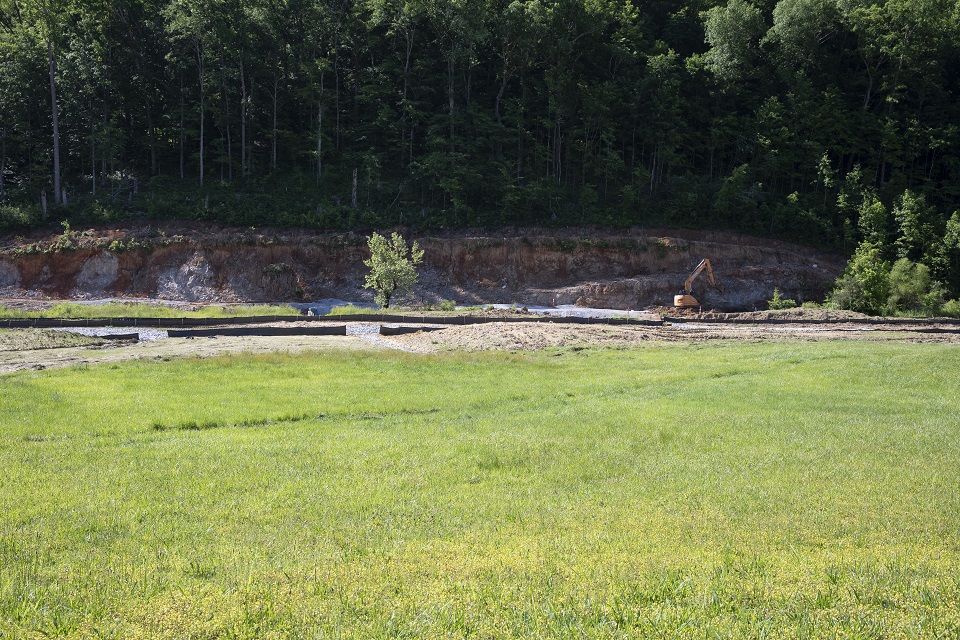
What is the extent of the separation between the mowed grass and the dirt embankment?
37340mm

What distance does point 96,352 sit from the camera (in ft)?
94.4

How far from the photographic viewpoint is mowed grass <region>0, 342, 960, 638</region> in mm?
5680

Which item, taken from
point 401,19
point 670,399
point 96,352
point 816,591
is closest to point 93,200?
point 401,19

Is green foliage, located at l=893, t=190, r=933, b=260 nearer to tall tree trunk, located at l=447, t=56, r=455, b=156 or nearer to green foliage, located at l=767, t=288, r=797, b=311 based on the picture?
green foliage, located at l=767, t=288, r=797, b=311

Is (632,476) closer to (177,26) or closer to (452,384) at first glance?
(452,384)

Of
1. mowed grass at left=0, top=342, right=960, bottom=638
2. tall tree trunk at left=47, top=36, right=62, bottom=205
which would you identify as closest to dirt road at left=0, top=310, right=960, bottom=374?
mowed grass at left=0, top=342, right=960, bottom=638

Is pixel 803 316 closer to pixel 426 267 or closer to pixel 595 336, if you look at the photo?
pixel 595 336

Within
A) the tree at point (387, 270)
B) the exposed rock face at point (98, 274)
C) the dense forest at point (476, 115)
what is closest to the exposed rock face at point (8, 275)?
the exposed rock face at point (98, 274)

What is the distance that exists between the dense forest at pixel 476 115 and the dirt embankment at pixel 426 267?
3.76 m

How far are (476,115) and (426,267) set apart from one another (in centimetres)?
1861

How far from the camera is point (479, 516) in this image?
8398mm

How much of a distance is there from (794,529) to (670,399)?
9.77 m

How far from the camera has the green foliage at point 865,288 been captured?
47156 mm

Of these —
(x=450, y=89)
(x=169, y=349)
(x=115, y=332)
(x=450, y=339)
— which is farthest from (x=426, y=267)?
(x=169, y=349)
